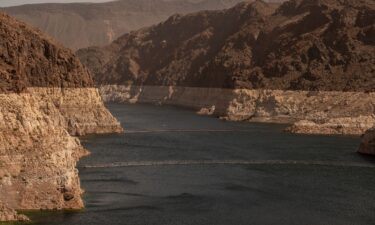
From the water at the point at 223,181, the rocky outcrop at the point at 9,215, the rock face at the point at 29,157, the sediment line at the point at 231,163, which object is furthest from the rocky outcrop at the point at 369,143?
the rocky outcrop at the point at 9,215

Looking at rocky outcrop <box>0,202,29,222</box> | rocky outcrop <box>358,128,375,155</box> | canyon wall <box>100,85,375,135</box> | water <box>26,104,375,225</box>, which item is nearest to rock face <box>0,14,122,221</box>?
rocky outcrop <box>0,202,29,222</box>

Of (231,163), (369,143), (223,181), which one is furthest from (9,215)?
(369,143)

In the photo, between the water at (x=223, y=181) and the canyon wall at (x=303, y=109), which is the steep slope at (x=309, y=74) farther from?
the water at (x=223, y=181)

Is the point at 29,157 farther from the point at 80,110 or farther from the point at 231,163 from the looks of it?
the point at 80,110

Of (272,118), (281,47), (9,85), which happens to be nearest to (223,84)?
(281,47)

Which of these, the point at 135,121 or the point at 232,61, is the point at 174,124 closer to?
the point at 135,121
